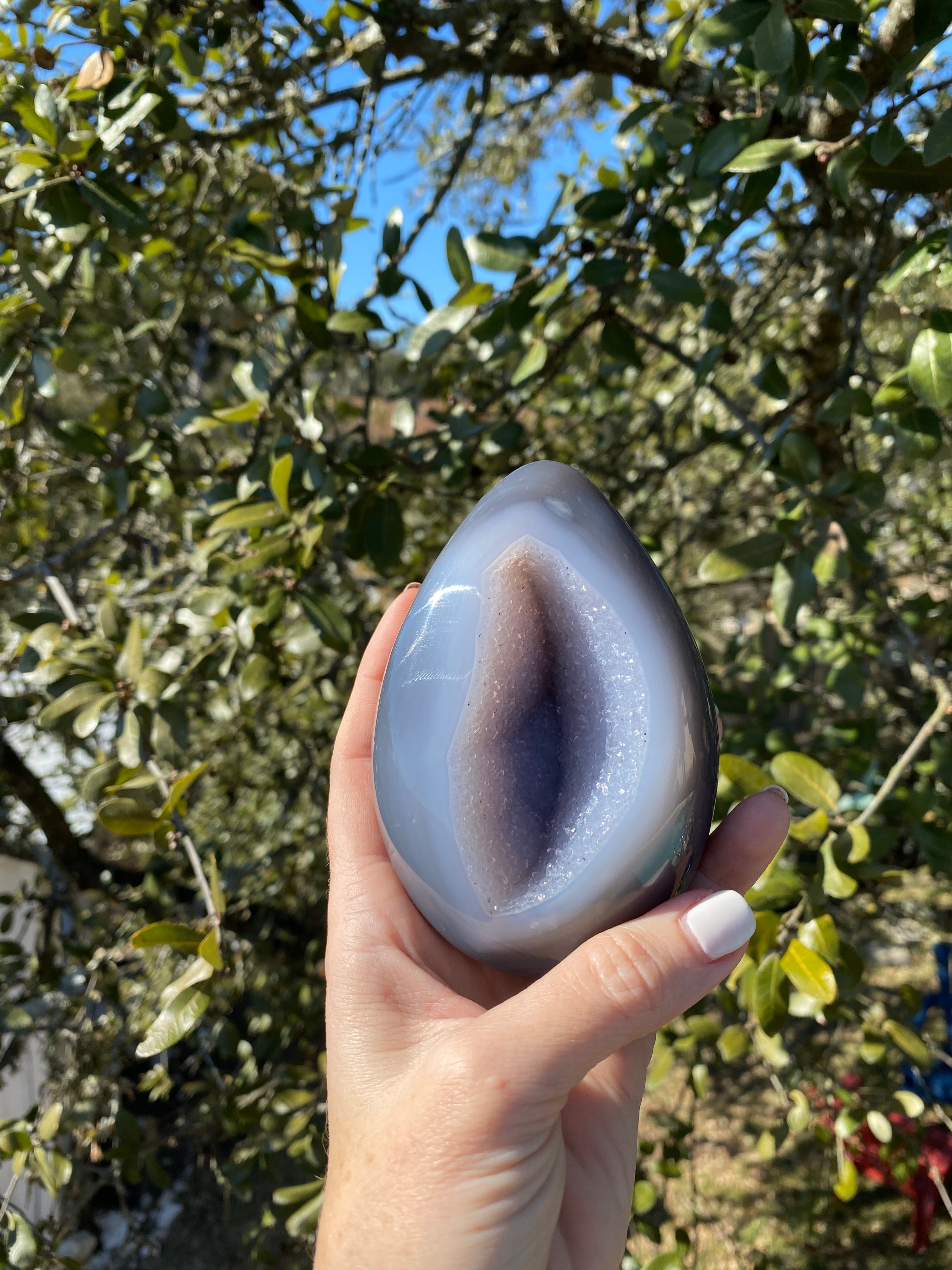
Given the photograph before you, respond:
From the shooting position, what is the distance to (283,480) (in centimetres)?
119

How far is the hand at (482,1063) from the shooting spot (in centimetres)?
71

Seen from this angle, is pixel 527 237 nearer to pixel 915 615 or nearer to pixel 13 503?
pixel 915 615

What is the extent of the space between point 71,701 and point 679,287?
1114 mm

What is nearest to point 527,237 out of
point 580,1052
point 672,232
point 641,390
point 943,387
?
point 672,232

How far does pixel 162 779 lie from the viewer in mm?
1221

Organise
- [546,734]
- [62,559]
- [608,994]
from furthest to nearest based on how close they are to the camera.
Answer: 1. [62,559]
2. [546,734]
3. [608,994]

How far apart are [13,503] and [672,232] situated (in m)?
1.76

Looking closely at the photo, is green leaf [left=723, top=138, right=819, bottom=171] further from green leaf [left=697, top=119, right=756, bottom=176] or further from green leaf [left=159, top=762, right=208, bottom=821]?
green leaf [left=159, top=762, right=208, bottom=821]

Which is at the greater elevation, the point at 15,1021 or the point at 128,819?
the point at 128,819

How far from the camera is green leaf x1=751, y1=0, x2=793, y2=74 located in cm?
103

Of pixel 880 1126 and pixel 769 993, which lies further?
pixel 880 1126

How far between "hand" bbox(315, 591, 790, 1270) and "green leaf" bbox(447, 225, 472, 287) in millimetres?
891

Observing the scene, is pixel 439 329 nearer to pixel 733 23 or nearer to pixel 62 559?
pixel 733 23

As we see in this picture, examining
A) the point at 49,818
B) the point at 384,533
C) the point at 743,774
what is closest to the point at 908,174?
the point at 743,774
